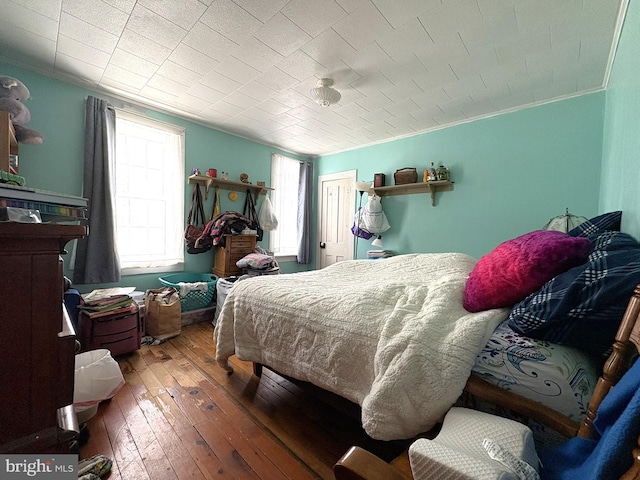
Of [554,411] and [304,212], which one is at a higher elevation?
[304,212]

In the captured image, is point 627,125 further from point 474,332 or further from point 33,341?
point 33,341

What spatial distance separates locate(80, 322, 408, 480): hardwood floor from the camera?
1185 millimetres

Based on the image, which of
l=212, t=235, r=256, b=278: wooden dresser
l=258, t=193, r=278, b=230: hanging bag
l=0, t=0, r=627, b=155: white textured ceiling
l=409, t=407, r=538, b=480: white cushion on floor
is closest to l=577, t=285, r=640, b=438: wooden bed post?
l=409, t=407, r=538, b=480: white cushion on floor

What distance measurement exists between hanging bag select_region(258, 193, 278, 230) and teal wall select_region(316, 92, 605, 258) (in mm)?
1630

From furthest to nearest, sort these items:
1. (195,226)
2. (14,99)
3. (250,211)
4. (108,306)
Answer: (250,211)
(195,226)
(108,306)
(14,99)

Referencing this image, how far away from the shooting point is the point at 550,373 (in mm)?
796

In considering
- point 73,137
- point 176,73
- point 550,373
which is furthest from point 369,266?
point 73,137

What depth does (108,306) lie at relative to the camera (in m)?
2.11

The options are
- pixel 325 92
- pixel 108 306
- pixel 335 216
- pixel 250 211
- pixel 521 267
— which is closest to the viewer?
pixel 521 267

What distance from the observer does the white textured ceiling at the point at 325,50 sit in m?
1.56

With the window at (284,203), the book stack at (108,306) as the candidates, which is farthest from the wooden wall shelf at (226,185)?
the book stack at (108,306)

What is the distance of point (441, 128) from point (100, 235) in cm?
391

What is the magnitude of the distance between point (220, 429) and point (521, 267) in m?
1.66

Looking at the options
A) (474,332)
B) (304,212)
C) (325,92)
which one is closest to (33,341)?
(474,332)
